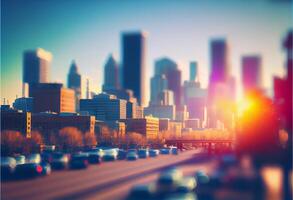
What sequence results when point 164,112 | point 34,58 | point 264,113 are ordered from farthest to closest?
point 34,58 → point 164,112 → point 264,113

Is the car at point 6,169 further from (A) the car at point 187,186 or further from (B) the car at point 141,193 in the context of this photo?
(A) the car at point 187,186

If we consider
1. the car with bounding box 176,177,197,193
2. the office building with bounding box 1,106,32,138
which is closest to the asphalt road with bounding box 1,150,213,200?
the car with bounding box 176,177,197,193

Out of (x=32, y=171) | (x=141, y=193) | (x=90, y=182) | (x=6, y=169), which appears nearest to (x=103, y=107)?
(x=6, y=169)

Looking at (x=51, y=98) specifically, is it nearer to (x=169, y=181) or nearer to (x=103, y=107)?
(x=103, y=107)

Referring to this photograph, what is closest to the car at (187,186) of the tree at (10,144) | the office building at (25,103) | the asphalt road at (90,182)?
the asphalt road at (90,182)

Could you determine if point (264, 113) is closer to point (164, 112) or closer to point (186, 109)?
point (186, 109)

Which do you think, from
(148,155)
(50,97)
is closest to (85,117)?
(50,97)
